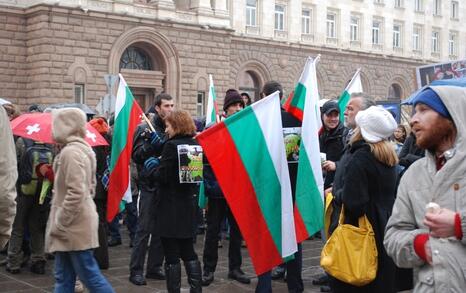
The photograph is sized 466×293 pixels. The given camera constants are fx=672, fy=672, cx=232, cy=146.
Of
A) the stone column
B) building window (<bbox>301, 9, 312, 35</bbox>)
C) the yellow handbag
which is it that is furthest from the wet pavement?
building window (<bbox>301, 9, 312, 35</bbox>)

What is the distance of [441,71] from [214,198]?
21.3 feet

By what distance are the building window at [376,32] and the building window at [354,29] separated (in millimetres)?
1665

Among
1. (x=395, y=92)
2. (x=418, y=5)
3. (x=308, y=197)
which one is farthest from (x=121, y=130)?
(x=418, y=5)

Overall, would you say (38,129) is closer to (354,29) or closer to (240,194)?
(240,194)

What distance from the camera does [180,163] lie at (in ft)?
19.4

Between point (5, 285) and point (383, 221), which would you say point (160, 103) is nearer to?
point (5, 285)

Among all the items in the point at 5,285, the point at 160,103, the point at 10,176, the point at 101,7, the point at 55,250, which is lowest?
the point at 5,285

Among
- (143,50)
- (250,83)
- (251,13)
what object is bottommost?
(250,83)

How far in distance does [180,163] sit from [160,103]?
146 centimetres

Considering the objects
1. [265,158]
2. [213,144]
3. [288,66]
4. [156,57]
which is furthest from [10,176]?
[288,66]

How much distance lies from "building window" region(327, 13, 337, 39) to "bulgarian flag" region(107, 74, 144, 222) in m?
33.6

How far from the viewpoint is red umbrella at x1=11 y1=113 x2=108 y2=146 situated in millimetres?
7004

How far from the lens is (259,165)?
5.69 m

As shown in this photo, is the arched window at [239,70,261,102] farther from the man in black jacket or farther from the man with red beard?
the man with red beard
